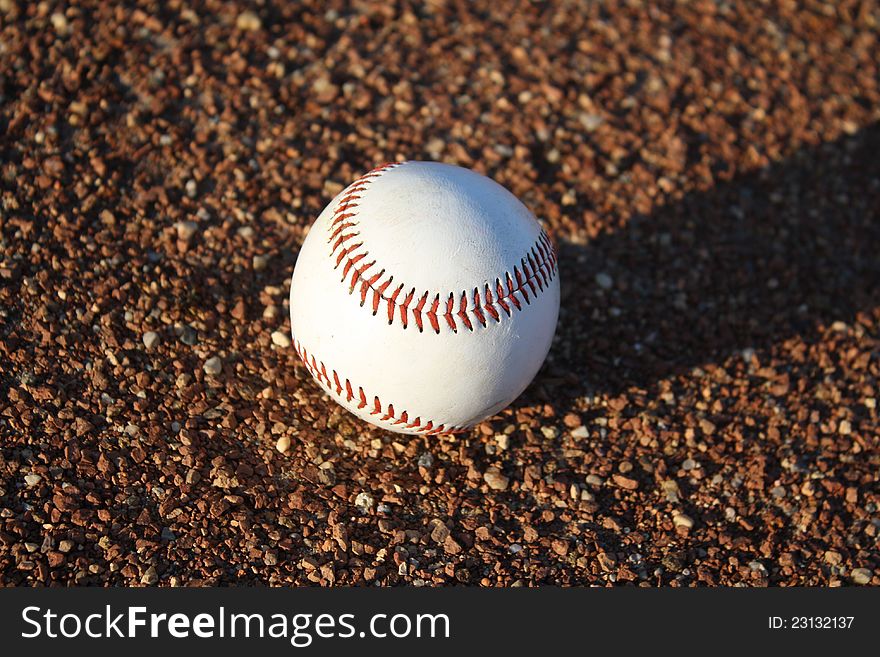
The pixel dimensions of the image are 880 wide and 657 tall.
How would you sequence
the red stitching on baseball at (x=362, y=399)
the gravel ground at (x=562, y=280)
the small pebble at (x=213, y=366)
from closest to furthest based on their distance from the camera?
the red stitching on baseball at (x=362, y=399)
the gravel ground at (x=562, y=280)
the small pebble at (x=213, y=366)

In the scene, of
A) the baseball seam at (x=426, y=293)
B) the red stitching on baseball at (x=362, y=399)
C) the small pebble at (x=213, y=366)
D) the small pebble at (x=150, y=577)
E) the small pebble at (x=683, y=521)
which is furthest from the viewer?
the small pebble at (x=213, y=366)

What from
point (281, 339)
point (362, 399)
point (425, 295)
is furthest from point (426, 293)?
point (281, 339)

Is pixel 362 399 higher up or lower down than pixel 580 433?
higher up

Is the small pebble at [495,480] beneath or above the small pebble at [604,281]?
beneath

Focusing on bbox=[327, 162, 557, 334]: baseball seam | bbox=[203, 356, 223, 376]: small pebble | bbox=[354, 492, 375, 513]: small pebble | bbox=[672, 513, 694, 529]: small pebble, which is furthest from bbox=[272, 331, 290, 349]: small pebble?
bbox=[672, 513, 694, 529]: small pebble

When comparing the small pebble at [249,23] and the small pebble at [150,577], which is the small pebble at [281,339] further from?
the small pebble at [249,23]

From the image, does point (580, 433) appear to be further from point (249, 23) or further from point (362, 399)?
point (249, 23)

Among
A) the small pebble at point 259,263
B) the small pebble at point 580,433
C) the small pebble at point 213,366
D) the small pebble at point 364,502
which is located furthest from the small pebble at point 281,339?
the small pebble at point 580,433

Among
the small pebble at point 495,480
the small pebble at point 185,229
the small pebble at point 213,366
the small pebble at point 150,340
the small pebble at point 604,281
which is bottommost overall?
the small pebble at point 495,480
